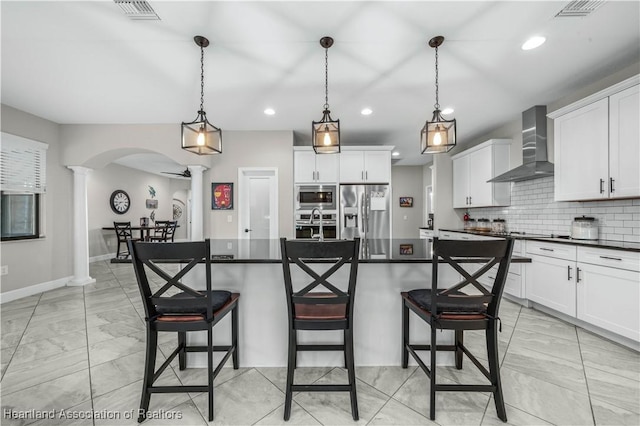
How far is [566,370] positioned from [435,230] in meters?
3.56

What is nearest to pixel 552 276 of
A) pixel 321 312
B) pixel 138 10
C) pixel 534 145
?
pixel 534 145

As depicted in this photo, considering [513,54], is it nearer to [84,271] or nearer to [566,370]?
[566,370]

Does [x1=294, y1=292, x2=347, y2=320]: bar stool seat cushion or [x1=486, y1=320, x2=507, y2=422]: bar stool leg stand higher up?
[x1=294, y1=292, x2=347, y2=320]: bar stool seat cushion

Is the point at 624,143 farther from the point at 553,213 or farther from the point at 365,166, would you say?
the point at 365,166

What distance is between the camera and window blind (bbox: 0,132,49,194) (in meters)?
3.45

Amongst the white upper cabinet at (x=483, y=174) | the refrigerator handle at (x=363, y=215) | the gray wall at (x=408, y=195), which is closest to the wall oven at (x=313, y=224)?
the refrigerator handle at (x=363, y=215)

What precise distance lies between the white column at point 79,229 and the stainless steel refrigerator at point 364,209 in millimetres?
4384

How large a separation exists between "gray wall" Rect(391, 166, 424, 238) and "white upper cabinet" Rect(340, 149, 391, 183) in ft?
10.2

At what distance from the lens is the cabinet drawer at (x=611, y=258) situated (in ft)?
6.98

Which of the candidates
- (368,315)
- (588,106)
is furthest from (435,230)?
(368,315)

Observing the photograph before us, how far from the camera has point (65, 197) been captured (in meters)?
4.20

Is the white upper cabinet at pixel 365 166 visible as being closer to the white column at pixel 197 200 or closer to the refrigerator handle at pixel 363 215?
the refrigerator handle at pixel 363 215

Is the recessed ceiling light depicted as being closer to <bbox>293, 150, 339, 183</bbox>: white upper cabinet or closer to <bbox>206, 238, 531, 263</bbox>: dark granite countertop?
<bbox>206, 238, 531, 263</bbox>: dark granite countertop

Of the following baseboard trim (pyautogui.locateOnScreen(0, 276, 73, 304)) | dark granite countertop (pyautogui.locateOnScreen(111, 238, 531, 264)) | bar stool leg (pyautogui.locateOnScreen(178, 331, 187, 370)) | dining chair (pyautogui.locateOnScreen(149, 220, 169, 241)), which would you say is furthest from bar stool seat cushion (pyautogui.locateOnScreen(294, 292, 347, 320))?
dining chair (pyautogui.locateOnScreen(149, 220, 169, 241))
